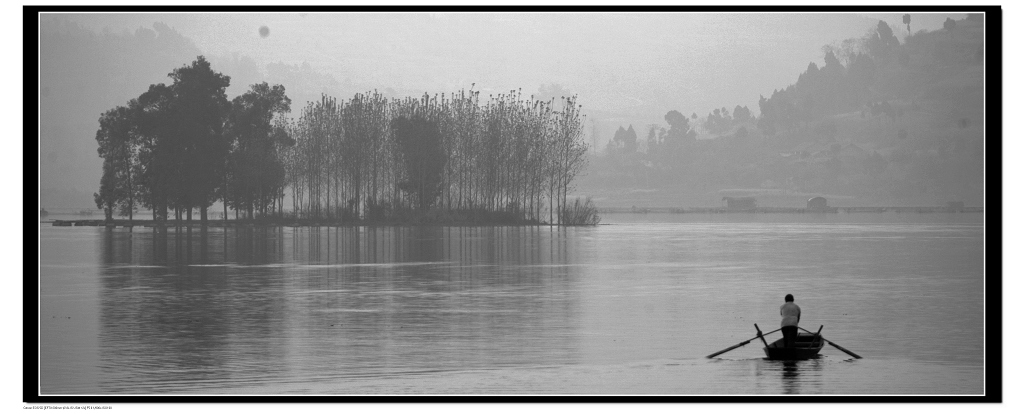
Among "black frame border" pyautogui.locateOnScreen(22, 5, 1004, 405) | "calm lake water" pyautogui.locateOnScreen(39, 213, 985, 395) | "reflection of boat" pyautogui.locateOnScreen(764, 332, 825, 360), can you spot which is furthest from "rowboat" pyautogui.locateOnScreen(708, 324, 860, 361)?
"black frame border" pyautogui.locateOnScreen(22, 5, 1004, 405)

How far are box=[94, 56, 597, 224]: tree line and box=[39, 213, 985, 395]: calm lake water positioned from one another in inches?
1822

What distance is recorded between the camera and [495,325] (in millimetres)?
19406

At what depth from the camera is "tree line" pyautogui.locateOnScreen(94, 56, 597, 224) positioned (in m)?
82.8

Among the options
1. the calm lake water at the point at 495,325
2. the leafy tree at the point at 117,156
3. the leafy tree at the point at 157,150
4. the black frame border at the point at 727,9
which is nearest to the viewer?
the calm lake water at the point at 495,325

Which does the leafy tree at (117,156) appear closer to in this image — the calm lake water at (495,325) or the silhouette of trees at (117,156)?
the silhouette of trees at (117,156)

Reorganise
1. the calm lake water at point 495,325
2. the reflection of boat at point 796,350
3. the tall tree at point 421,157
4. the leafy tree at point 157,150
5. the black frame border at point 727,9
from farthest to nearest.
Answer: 1. the tall tree at point 421,157
2. the leafy tree at point 157,150
3. the reflection of boat at point 796,350
4. the black frame border at point 727,9
5. the calm lake water at point 495,325

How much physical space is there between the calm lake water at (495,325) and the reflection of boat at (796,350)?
17cm

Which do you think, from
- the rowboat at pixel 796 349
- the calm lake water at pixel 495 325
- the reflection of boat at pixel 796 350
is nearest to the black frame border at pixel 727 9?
the calm lake water at pixel 495 325

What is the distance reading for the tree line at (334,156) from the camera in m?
82.8

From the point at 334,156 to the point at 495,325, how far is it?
7193 centimetres

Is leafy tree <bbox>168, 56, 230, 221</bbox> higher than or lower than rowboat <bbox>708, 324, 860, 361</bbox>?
higher

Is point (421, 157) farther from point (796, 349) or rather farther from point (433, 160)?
point (796, 349)

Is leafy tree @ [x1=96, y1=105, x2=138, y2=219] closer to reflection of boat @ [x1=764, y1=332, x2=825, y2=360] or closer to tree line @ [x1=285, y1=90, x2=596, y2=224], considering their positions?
tree line @ [x1=285, y1=90, x2=596, y2=224]

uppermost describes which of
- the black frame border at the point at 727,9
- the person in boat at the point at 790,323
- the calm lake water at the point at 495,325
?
the black frame border at the point at 727,9
